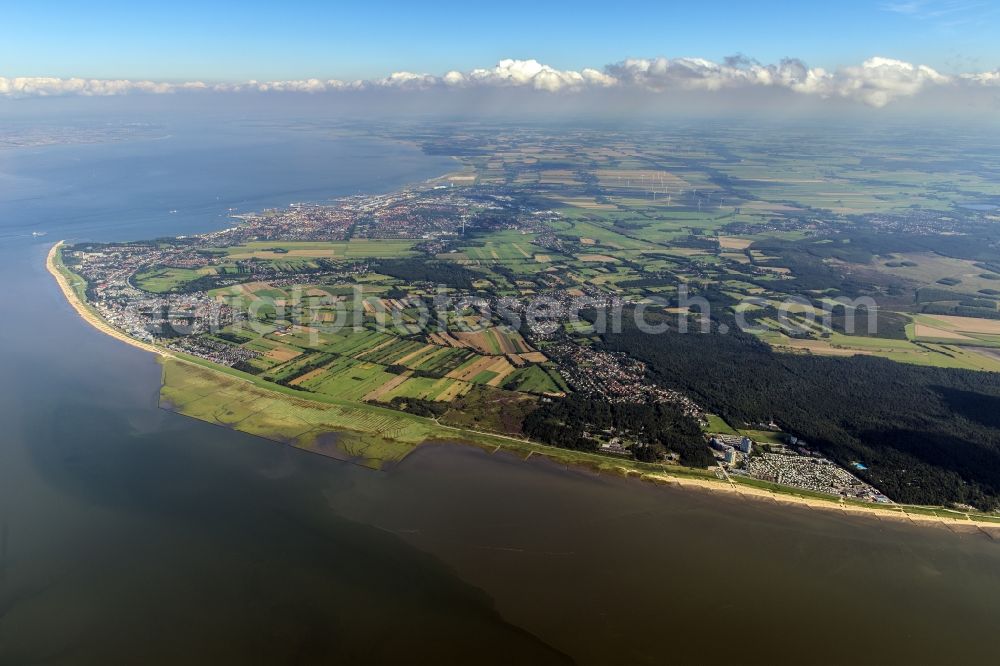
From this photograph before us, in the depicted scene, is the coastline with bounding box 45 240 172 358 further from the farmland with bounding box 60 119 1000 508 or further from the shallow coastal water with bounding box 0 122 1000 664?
the shallow coastal water with bounding box 0 122 1000 664

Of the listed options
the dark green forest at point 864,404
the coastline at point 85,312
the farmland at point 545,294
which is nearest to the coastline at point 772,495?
the dark green forest at point 864,404

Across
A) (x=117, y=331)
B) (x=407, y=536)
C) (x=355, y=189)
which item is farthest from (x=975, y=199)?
(x=117, y=331)

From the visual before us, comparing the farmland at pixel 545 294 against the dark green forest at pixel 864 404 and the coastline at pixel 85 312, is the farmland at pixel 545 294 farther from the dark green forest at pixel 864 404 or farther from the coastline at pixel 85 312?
the coastline at pixel 85 312

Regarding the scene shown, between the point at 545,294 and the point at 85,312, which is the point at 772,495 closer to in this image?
the point at 545,294

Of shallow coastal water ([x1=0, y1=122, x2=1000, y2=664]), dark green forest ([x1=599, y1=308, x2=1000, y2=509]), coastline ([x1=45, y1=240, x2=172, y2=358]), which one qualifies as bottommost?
shallow coastal water ([x1=0, y1=122, x2=1000, y2=664])

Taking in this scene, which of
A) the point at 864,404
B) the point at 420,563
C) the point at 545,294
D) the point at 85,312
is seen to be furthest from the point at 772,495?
the point at 85,312

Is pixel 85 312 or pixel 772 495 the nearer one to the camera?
pixel 772 495

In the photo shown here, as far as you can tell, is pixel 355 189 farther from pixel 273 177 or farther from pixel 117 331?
pixel 117 331

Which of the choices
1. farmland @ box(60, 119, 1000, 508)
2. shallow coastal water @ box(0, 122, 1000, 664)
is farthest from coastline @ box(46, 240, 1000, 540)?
farmland @ box(60, 119, 1000, 508)
